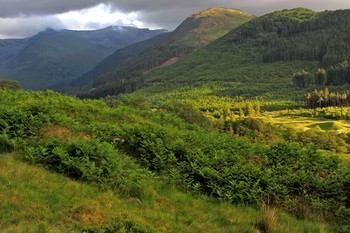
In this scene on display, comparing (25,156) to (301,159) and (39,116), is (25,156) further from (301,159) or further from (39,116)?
(301,159)

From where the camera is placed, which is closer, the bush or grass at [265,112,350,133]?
the bush

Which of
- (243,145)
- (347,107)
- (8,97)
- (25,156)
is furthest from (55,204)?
(347,107)

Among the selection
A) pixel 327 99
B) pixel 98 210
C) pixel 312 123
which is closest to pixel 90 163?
pixel 98 210

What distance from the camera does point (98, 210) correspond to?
10352 mm

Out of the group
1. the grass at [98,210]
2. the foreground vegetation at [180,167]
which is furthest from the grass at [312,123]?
the grass at [98,210]

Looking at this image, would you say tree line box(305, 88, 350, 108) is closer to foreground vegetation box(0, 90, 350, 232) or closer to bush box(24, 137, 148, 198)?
foreground vegetation box(0, 90, 350, 232)

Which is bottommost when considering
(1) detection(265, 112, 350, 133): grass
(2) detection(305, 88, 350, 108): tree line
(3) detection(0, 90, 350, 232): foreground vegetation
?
(1) detection(265, 112, 350, 133): grass

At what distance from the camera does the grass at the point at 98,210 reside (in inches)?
370

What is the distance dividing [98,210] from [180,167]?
19.6 feet

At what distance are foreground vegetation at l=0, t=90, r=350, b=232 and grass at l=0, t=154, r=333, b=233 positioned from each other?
88 millimetres

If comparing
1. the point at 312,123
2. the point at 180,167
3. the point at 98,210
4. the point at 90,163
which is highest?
the point at 90,163

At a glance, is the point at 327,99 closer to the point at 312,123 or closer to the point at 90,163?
the point at 312,123

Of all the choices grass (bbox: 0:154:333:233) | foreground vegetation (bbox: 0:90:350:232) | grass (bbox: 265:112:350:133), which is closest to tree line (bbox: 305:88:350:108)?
grass (bbox: 265:112:350:133)

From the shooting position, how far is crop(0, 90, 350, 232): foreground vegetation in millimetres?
12719
